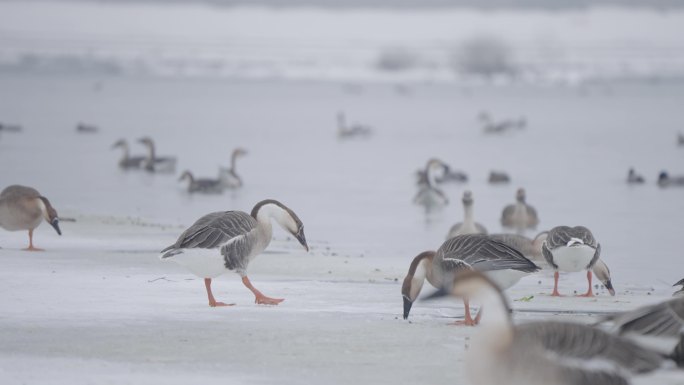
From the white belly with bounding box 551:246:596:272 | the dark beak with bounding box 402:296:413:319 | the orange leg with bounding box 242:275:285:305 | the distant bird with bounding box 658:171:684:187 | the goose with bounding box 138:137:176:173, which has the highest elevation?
the goose with bounding box 138:137:176:173

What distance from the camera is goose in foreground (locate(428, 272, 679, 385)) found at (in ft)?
18.2

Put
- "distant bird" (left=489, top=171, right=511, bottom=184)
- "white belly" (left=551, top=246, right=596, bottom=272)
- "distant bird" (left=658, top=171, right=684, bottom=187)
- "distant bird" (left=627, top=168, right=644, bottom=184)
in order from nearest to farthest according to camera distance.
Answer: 1. "white belly" (left=551, top=246, right=596, bottom=272)
2. "distant bird" (left=658, top=171, right=684, bottom=187)
3. "distant bird" (left=627, top=168, right=644, bottom=184)
4. "distant bird" (left=489, top=171, right=511, bottom=184)

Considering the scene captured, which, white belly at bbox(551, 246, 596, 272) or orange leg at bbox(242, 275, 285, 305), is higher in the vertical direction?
white belly at bbox(551, 246, 596, 272)

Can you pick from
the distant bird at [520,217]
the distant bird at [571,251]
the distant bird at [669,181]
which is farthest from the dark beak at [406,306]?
the distant bird at [669,181]

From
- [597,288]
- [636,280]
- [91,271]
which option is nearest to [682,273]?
[636,280]

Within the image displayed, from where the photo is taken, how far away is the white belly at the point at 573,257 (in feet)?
33.2

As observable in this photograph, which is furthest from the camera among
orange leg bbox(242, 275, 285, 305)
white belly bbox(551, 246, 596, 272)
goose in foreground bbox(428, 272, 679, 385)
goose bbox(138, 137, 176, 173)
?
goose bbox(138, 137, 176, 173)

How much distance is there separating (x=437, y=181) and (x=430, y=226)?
679cm

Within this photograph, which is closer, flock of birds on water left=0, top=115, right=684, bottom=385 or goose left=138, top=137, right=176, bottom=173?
flock of birds on water left=0, top=115, right=684, bottom=385

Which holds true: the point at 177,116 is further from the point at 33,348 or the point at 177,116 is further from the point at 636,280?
the point at 33,348

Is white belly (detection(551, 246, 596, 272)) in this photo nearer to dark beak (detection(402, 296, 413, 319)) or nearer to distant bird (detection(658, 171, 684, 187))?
dark beak (detection(402, 296, 413, 319))

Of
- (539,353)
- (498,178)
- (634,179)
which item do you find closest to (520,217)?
(498,178)

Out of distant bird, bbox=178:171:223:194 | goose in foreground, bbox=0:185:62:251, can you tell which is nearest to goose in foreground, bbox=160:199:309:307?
goose in foreground, bbox=0:185:62:251

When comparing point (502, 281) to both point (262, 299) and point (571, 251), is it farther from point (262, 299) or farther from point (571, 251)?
point (262, 299)
